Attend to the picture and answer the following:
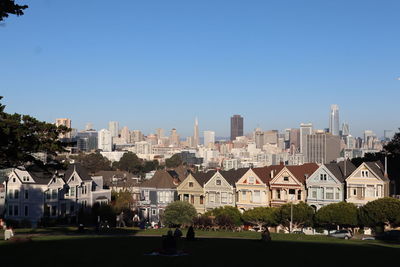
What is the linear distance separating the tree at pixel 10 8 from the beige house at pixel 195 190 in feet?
173

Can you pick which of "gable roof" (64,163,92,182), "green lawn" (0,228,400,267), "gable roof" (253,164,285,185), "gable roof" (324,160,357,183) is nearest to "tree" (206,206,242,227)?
"gable roof" (253,164,285,185)

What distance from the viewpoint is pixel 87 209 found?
82.4 meters

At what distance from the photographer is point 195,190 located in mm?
82062

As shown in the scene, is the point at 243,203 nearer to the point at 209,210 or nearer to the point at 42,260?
the point at 209,210

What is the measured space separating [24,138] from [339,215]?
37.3 metres

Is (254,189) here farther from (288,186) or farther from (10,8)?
(10,8)

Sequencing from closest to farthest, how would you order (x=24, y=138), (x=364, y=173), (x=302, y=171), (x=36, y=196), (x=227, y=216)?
(x=24, y=138) → (x=364, y=173) → (x=227, y=216) → (x=36, y=196) → (x=302, y=171)

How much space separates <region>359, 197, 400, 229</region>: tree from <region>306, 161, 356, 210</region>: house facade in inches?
263

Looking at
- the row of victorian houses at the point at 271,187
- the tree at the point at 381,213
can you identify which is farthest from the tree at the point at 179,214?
the tree at the point at 381,213

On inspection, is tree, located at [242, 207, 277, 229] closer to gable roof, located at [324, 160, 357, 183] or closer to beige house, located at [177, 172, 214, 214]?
gable roof, located at [324, 160, 357, 183]

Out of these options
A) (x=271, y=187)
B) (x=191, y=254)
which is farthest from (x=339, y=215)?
(x=191, y=254)

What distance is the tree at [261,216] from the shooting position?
71.6 metres

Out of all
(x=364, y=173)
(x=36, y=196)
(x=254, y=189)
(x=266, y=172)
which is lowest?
(x=36, y=196)

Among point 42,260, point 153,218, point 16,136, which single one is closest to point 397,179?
point 153,218
